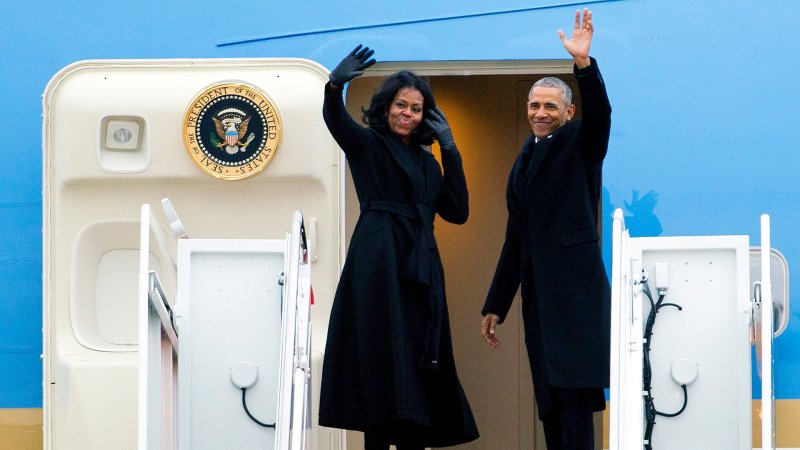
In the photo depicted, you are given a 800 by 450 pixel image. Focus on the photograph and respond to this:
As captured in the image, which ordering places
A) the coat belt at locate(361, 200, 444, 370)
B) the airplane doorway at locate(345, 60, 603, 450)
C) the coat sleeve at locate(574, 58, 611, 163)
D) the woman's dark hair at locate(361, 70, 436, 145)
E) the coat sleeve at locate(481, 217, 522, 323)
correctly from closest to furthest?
the coat sleeve at locate(574, 58, 611, 163)
the coat belt at locate(361, 200, 444, 370)
the woman's dark hair at locate(361, 70, 436, 145)
the coat sleeve at locate(481, 217, 522, 323)
the airplane doorway at locate(345, 60, 603, 450)

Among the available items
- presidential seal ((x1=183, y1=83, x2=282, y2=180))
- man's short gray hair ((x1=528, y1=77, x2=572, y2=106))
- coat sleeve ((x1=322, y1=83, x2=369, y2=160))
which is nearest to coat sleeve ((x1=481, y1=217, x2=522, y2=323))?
man's short gray hair ((x1=528, y1=77, x2=572, y2=106))

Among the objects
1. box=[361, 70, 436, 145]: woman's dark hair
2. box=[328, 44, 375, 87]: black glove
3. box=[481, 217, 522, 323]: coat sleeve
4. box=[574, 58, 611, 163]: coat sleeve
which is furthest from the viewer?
box=[481, 217, 522, 323]: coat sleeve

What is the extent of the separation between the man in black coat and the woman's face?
1.14 ft

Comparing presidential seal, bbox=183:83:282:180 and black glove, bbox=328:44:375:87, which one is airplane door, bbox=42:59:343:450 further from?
black glove, bbox=328:44:375:87

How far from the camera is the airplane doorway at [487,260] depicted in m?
6.51

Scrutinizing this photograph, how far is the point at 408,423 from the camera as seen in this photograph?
14.0ft

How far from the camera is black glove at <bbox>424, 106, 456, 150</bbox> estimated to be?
4.31 meters

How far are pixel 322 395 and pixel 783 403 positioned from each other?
5.30 ft

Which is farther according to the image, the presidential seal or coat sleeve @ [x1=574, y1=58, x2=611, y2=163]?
the presidential seal

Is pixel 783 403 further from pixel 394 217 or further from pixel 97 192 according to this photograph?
pixel 97 192

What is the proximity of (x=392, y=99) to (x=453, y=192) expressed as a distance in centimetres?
35

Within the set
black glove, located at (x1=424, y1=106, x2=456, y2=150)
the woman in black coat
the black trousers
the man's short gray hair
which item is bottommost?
the black trousers

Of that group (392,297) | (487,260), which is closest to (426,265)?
(392,297)

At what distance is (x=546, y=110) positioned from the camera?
4.33 metres
